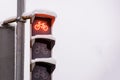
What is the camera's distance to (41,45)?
2.09 metres

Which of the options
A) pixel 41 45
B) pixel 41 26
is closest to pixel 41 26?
pixel 41 26

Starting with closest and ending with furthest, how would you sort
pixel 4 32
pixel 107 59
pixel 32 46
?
1. pixel 32 46
2. pixel 4 32
3. pixel 107 59

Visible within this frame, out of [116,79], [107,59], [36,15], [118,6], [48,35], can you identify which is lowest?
[116,79]

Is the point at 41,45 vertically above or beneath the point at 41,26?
beneath

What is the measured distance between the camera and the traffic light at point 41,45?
2.06 m

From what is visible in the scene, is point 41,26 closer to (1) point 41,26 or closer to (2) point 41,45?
(1) point 41,26

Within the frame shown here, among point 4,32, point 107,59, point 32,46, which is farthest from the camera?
Result: point 107,59

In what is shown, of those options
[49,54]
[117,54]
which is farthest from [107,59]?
[49,54]

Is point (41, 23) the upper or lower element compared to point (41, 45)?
upper

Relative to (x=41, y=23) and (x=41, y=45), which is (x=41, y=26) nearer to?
(x=41, y=23)

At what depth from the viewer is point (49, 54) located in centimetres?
212

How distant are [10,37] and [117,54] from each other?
170 cm

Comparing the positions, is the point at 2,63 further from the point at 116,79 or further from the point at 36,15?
the point at 116,79

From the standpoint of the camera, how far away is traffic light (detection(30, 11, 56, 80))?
6.75 ft
